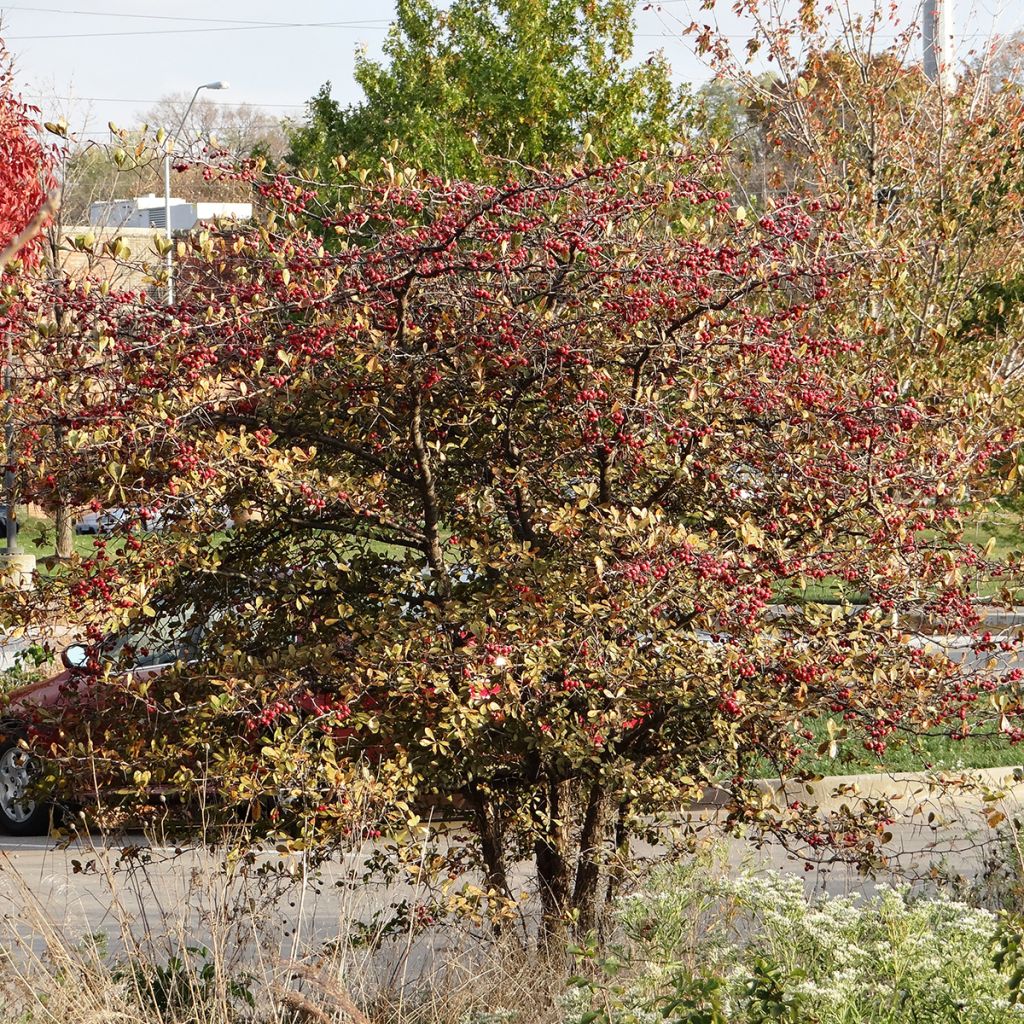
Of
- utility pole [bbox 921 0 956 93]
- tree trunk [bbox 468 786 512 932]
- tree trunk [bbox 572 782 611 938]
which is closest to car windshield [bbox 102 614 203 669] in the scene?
tree trunk [bbox 468 786 512 932]

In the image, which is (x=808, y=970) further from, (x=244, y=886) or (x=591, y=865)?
(x=244, y=886)

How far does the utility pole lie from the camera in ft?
40.8

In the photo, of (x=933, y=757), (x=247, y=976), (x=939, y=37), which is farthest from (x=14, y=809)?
(x=939, y=37)

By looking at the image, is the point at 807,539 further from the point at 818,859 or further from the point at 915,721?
the point at 818,859

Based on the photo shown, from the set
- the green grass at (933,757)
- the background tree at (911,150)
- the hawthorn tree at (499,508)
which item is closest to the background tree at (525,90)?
the background tree at (911,150)

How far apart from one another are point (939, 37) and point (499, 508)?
9.33 meters

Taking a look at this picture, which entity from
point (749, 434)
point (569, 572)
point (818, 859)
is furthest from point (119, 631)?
point (818, 859)

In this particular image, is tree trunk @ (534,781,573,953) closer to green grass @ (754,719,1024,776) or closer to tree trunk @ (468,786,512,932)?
tree trunk @ (468,786,512,932)

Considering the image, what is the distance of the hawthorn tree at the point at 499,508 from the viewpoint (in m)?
4.59

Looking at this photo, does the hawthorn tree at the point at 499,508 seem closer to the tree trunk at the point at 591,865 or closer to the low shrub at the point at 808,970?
the tree trunk at the point at 591,865

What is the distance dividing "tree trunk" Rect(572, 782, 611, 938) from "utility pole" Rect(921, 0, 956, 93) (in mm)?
9028

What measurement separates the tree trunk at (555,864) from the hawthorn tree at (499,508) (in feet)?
0.14

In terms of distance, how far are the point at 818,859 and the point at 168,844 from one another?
266cm

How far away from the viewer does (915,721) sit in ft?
16.6
